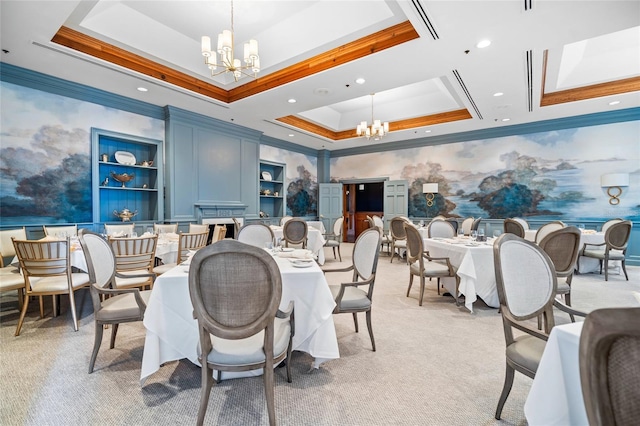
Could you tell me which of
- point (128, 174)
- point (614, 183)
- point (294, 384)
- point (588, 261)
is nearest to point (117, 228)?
point (128, 174)

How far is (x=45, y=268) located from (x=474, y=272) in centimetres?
466

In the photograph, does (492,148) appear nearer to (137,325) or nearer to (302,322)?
(302,322)

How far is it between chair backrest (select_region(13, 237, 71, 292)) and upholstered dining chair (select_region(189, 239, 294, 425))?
2.52m

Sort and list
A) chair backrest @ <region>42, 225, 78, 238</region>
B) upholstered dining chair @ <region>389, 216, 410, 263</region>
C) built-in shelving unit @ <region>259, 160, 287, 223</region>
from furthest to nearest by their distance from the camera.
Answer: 1. built-in shelving unit @ <region>259, 160, 287, 223</region>
2. upholstered dining chair @ <region>389, 216, 410, 263</region>
3. chair backrest @ <region>42, 225, 78, 238</region>

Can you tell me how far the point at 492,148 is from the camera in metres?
8.13

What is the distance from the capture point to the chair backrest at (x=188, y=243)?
3.88 metres

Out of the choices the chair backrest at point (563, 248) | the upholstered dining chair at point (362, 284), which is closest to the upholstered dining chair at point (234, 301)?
the upholstered dining chair at point (362, 284)

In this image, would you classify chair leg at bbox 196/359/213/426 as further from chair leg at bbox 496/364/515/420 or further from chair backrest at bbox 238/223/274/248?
chair backrest at bbox 238/223/274/248

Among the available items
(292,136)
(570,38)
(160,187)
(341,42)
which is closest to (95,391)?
(341,42)

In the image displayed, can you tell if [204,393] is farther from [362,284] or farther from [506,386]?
[506,386]

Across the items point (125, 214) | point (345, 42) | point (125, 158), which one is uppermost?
point (345, 42)

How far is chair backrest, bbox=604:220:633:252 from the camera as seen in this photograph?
16.8ft

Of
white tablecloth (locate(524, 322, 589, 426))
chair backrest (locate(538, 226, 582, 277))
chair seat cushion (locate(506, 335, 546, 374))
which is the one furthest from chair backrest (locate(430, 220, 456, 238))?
white tablecloth (locate(524, 322, 589, 426))

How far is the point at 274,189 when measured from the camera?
9781mm
